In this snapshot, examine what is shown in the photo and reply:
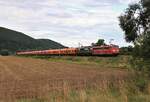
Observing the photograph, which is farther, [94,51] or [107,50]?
[94,51]

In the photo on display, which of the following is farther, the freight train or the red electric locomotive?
the freight train

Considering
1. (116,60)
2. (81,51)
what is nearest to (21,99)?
(116,60)

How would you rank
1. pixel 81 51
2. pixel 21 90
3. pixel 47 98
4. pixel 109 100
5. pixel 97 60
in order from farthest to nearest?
pixel 81 51 < pixel 97 60 < pixel 21 90 < pixel 47 98 < pixel 109 100

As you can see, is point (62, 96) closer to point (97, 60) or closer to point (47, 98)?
point (47, 98)

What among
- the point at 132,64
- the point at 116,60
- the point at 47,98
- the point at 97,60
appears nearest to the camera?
the point at 47,98

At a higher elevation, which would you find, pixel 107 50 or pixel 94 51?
pixel 107 50

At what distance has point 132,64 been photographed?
21828 millimetres

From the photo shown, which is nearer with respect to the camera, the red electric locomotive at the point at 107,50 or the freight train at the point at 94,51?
the red electric locomotive at the point at 107,50

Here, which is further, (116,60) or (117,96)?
(116,60)

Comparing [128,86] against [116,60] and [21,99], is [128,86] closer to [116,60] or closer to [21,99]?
[21,99]

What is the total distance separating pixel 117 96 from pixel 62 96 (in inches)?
84.4

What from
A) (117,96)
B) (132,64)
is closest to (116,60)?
(132,64)

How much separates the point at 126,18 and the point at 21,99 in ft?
207

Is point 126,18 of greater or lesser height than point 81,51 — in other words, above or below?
above
